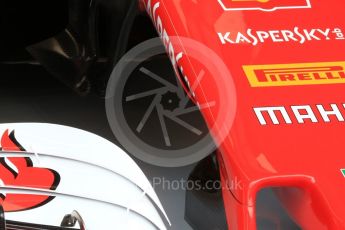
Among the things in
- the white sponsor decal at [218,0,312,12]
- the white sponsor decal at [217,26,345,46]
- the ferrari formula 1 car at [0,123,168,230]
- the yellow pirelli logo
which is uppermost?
the white sponsor decal at [218,0,312,12]

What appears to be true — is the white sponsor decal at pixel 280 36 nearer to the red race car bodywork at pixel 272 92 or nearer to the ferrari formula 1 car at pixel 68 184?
the red race car bodywork at pixel 272 92

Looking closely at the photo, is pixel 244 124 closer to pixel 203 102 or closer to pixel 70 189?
pixel 203 102

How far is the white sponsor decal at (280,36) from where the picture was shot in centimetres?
113

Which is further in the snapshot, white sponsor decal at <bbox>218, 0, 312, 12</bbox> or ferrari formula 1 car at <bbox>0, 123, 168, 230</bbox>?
white sponsor decal at <bbox>218, 0, 312, 12</bbox>

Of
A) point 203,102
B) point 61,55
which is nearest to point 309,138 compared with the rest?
point 203,102

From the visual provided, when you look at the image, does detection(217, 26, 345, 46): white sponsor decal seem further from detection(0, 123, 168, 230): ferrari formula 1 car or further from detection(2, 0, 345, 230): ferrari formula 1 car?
detection(0, 123, 168, 230): ferrari formula 1 car

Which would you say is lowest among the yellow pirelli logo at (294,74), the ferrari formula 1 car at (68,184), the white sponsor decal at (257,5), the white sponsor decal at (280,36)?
the ferrari formula 1 car at (68,184)

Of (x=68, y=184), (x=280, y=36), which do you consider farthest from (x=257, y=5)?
(x=68, y=184)

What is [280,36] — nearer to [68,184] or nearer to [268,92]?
[268,92]

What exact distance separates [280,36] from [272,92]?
159mm

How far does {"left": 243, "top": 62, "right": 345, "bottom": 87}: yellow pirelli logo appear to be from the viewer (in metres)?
1.06

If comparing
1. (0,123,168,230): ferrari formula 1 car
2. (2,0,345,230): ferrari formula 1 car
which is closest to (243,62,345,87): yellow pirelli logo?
(2,0,345,230): ferrari formula 1 car

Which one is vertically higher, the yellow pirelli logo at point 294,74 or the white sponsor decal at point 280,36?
the white sponsor decal at point 280,36

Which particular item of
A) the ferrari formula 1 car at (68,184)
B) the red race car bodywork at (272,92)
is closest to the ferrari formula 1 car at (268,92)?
the red race car bodywork at (272,92)
